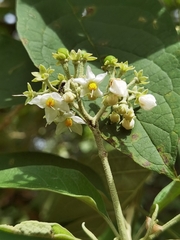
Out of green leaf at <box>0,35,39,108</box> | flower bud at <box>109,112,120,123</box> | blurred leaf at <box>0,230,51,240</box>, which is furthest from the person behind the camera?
green leaf at <box>0,35,39,108</box>

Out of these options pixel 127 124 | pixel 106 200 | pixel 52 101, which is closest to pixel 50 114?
pixel 52 101

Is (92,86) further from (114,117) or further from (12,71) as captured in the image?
(12,71)

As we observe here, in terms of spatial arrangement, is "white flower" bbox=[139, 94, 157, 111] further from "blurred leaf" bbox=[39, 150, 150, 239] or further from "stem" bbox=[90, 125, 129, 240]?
"blurred leaf" bbox=[39, 150, 150, 239]

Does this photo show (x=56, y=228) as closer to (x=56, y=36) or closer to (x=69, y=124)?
(x=69, y=124)

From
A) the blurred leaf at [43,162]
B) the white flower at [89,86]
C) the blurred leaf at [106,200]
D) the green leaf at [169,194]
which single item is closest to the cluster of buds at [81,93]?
the white flower at [89,86]

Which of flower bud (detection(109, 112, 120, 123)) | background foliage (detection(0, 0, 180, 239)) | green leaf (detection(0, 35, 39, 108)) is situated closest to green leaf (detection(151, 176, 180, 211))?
background foliage (detection(0, 0, 180, 239))

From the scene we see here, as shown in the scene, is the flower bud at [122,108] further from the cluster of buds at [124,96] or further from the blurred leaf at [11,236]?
the blurred leaf at [11,236]
